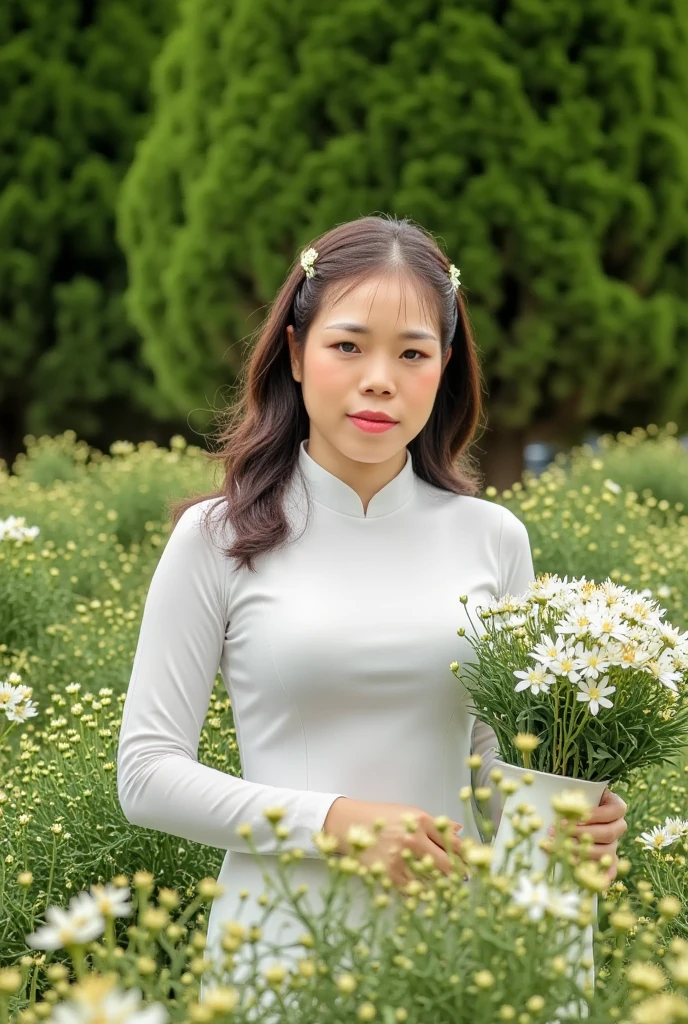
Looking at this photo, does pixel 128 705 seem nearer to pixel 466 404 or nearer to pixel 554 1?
pixel 466 404

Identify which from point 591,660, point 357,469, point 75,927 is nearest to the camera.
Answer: point 75,927

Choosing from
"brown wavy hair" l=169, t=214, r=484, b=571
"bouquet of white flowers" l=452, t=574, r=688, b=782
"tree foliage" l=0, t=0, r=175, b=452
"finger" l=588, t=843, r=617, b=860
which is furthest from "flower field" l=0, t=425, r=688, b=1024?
"tree foliage" l=0, t=0, r=175, b=452

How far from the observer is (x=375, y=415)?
6.36 ft

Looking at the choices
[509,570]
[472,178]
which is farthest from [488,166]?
[509,570]

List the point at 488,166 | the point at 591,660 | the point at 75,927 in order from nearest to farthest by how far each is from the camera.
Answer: the point at 75,927, the point at 591,660, the point at 488,166

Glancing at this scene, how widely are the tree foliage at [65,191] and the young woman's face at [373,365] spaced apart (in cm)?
885

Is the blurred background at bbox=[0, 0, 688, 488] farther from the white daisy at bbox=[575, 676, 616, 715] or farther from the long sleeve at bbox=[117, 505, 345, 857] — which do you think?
the white daisy at bbox=[575, 676, 616, 715]

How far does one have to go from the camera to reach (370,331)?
6.34 feet

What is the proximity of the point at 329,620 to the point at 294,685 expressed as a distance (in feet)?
0.38

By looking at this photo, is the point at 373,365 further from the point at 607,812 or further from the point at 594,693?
the point at 607,812

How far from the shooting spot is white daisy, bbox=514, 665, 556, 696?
1626 mm

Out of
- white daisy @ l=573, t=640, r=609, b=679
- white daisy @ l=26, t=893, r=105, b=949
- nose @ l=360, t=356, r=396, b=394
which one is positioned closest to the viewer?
white daisy @ l=26, t=893, r=105, b=949

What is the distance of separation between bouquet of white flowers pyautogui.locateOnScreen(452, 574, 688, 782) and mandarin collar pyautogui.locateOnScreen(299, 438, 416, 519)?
350 mm

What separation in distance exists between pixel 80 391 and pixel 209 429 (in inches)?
47.9
